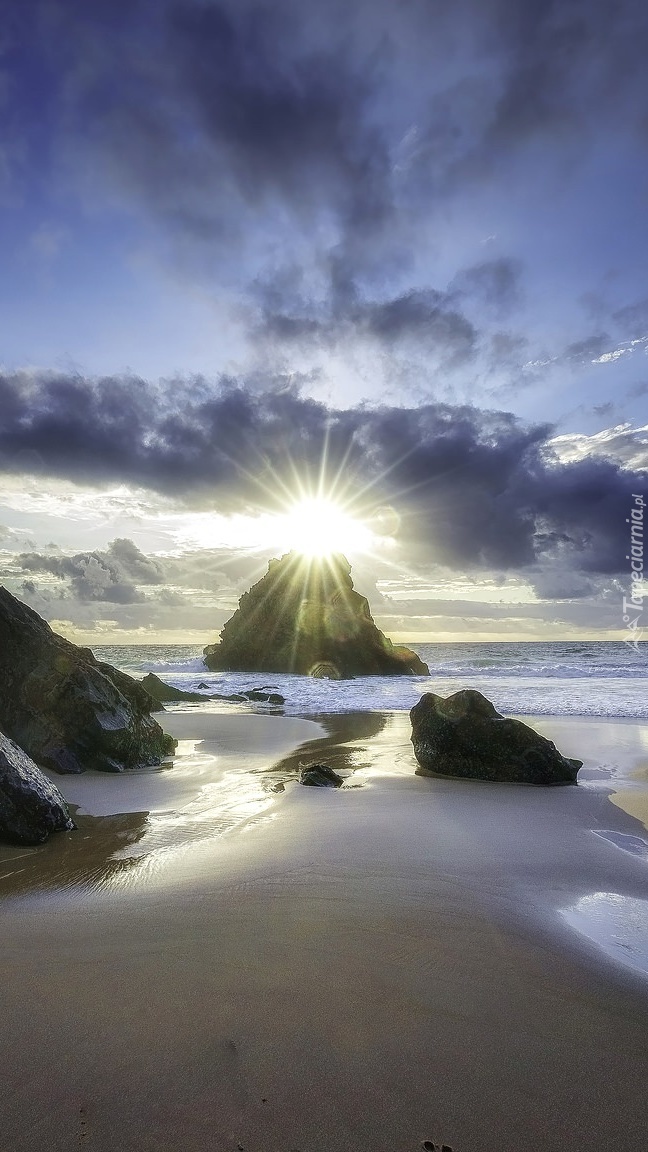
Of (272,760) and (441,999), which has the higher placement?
(441,999)

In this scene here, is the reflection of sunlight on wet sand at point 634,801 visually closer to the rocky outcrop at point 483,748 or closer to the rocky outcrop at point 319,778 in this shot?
the rocky outcrop at point 483,748

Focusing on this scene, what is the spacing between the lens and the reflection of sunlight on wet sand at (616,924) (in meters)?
2.75

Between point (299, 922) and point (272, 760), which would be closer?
point (299, 922)

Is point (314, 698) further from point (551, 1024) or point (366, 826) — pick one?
point (551, 1024)

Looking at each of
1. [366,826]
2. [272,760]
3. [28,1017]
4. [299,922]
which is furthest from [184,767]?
[28,1017]

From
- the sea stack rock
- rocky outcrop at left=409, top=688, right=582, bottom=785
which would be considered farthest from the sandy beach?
the sea stack rock

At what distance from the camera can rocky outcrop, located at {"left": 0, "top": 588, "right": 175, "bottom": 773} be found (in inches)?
287

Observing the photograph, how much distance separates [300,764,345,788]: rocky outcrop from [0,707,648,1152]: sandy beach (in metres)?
1.44

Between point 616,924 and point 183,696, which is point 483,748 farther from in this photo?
point 183,696

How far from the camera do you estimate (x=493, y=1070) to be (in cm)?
187

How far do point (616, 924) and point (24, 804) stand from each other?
4067mm

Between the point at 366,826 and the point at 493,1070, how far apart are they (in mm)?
3022

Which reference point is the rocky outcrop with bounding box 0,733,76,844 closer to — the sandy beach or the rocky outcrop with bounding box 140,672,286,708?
the sandy beach

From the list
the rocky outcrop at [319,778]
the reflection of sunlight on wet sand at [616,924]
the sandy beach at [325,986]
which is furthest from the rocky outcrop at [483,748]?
the reflection of sunlight on wet sand at [616,924]
